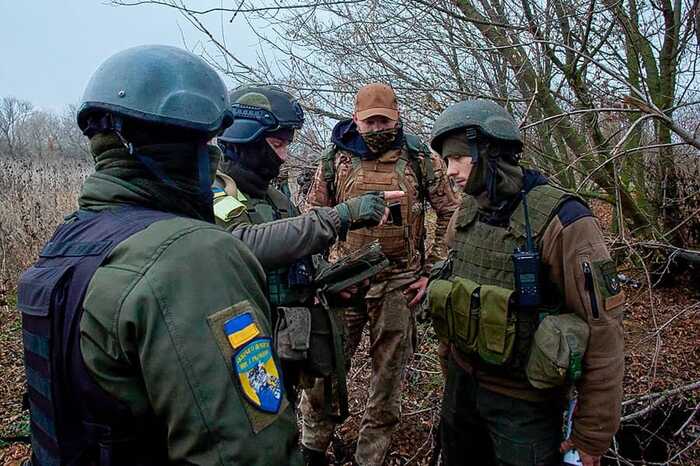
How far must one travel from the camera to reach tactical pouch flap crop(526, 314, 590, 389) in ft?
5.77

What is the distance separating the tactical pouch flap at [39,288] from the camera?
1038 mm

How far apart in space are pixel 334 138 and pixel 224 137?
1.09 m

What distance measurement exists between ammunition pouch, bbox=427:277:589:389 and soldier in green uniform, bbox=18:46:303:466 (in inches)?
42.9

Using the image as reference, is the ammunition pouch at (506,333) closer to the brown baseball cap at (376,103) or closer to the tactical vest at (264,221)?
the tactical vest at (264,221)

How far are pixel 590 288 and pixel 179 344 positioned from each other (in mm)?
1400

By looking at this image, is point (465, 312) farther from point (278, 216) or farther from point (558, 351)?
point (278, 216)

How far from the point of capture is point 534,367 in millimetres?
1859

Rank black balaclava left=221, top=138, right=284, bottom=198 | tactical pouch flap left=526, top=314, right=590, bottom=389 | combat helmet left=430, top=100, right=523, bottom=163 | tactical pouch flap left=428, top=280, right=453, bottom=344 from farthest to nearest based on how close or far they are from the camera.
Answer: black balaclava left=221, top=138, right=284, bottom=198 < tactical pouch flap left=428, top=280, right=453, bottom=344 < combat helmet left=430, top=100, right=523, bottom=163 < tactical pouch flap left=526, top=314, right=590, bottom=389

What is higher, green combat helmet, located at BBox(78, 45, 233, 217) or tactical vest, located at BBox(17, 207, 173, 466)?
green combat helmet, located at BBox(78, 45, 233, 217)

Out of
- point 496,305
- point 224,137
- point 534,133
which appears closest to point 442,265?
point 496,305

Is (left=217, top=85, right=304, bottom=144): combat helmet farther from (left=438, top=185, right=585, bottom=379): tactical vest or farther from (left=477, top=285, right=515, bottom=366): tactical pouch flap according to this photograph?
(left=477, top=285, right=515, bottom=366): tactical pouch flap

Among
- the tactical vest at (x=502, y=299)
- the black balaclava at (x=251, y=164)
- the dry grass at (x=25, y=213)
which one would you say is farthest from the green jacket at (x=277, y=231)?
the dry grass at (x=25, y=213)

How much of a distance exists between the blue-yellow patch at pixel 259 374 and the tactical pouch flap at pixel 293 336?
2.73 feet

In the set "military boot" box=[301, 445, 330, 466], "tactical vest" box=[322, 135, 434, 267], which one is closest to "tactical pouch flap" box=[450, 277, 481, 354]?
"tactical vest" box=[322, 135, 434, 267]
